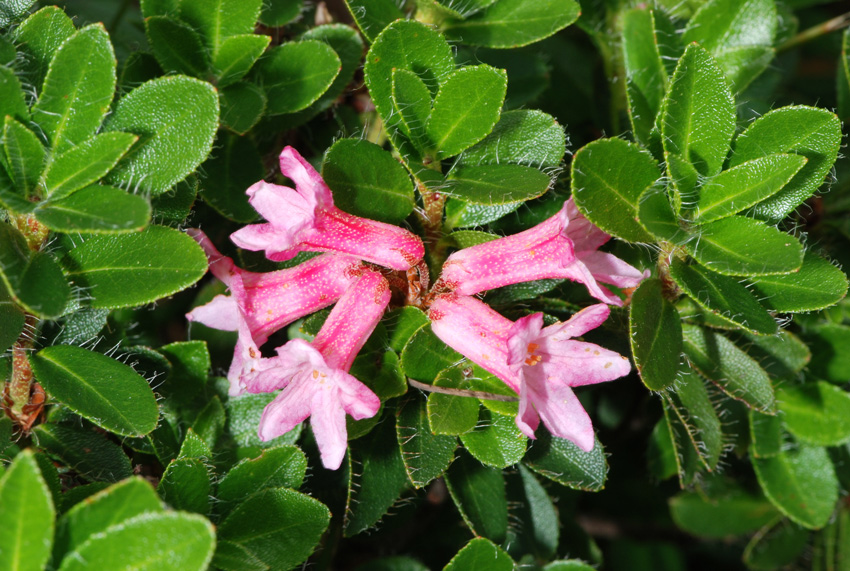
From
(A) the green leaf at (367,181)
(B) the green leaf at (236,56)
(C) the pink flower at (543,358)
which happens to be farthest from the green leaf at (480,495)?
(B) the green leaf at (236,56)

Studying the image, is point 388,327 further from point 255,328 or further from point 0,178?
point 0,178

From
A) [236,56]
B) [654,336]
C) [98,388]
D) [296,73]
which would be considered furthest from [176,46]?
[654,336]

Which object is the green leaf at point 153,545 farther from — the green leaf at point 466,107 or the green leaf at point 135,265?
the green leaf at point 466,107

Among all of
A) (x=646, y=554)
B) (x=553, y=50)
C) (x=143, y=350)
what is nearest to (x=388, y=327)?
(x=143, y=350)

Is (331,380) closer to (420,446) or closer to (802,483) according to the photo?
(420,446)

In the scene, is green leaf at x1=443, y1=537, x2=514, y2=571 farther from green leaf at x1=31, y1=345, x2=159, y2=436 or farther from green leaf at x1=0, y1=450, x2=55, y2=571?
green leaf at x1=0, y1=450, x2=55, y2=571

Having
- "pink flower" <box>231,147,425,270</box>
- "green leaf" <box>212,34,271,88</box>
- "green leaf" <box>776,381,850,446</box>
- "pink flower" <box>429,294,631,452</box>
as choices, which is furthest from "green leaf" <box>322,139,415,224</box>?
"green leaf" <box>776,381,850,446</box>
